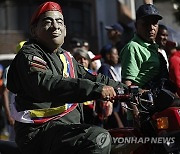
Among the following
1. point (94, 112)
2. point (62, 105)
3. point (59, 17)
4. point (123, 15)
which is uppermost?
point (59, 17)

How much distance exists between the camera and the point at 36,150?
4.49 metres

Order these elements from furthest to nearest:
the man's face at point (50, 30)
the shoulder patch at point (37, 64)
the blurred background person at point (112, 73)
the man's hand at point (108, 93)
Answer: the blurred background person at point (112, 73)
the man's face at point (50, 30)
the shoulder patch at point (37, 64)
the man's hand at point (108, 93)

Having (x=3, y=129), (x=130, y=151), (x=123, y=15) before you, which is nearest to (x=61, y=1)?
(x=123, y=15)

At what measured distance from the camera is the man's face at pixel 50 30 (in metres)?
4.56

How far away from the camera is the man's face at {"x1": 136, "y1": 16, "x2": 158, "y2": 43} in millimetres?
5768

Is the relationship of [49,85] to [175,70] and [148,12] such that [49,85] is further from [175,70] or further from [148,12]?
[175,70]

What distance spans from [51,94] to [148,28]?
192 centimetres

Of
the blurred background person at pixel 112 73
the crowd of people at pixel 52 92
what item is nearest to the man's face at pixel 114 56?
the blurred background person at pixel 112 73

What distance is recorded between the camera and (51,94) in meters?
Answer: 4.16

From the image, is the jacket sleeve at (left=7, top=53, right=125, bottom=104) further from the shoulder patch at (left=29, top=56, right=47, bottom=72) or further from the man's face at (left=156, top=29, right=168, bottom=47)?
the man's face at (left=156, top=29, right=168, bottom=47)

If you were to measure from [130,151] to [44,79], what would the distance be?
3.57 feet

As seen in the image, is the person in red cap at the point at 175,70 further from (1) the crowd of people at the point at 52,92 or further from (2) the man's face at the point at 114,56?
(2) the man's face at the point at 114,56

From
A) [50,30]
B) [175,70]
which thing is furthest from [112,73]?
[50,30]

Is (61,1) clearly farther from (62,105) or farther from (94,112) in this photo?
(62,105)
